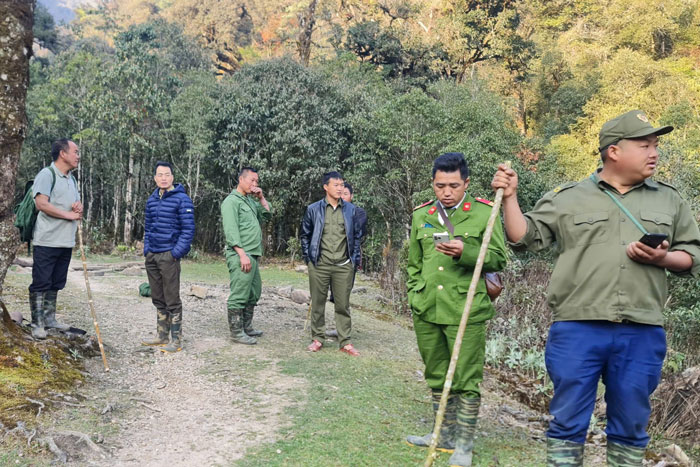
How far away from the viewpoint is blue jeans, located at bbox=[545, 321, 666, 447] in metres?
2.64

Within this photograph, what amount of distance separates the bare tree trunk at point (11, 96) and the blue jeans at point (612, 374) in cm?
Answer: 456

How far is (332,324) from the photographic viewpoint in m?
8.39

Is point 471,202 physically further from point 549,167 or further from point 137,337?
point 549,167

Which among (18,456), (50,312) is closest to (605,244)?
(18,456)

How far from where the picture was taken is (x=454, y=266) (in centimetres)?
360

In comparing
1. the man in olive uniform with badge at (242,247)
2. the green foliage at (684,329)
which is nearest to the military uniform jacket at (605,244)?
the man in olive uniform with badge at (242,247)

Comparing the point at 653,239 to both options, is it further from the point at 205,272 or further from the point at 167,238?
the point at 205,272

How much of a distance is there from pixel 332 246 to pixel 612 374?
3968mm

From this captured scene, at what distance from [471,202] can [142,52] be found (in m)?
18.7

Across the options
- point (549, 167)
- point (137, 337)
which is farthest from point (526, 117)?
point (137, 337)

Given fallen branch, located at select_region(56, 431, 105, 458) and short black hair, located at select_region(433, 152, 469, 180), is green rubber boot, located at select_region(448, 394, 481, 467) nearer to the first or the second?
short black hair, located at select_region(433, 152, 469, 180)

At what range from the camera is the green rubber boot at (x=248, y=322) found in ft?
22.5

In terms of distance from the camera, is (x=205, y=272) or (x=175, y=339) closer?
(x=175, y=339)

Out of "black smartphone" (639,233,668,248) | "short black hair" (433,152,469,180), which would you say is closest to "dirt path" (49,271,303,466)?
"short black hair" (433,152,469,180)
